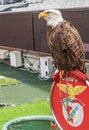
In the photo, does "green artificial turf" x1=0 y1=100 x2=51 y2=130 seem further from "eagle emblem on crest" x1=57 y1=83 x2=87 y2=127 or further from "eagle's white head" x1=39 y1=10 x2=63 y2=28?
"eagle's white head" x1=39 y1=10 x2=63 y2=28

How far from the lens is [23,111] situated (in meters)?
4.38

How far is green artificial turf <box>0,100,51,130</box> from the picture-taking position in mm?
4176

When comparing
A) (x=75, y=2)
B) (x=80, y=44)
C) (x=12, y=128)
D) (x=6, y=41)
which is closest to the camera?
(x=80, y=44)

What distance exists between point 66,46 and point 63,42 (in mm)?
41

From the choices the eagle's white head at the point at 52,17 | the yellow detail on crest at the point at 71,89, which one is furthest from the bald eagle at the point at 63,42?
the yellow detail on crest at the point at 71,89

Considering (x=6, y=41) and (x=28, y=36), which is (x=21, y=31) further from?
(x=6, y=41)

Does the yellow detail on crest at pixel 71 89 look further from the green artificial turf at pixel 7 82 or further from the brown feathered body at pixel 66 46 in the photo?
the green artificial turf at pixel 7 82

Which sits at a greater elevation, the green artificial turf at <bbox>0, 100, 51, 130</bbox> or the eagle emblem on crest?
the eagle emblem on crest

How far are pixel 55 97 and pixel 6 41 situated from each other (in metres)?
5.87

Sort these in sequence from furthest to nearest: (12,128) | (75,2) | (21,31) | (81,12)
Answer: (21,31)
(75,2)
(81,12)
(12,128)

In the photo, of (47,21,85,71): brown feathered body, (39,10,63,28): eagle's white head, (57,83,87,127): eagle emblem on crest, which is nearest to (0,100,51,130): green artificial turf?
(57,83,87,127): eagle emblem on crest

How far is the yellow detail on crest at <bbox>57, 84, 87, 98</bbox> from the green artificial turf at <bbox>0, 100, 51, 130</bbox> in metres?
1.23

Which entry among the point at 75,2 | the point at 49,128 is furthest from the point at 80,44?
the point at 75,2

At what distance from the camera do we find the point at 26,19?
307 inches
